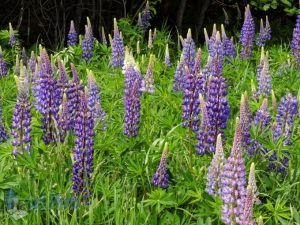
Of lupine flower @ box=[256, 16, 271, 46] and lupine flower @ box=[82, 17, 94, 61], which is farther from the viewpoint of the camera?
lupine flower @ box=[256, 16, 271, 46]

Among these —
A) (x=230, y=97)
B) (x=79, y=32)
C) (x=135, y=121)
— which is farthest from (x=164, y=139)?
(x=79, y=32)

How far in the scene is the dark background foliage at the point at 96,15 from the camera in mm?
8375

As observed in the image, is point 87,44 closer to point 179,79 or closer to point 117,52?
point 117,52

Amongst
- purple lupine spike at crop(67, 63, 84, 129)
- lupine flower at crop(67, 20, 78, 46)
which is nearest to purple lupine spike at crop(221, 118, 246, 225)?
purple lupine spike at crop(67, 63, 84, 129)

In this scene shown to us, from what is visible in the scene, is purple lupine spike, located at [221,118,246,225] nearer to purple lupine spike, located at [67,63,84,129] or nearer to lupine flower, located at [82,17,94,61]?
purple lupine spike, located at [67,63,84,129]

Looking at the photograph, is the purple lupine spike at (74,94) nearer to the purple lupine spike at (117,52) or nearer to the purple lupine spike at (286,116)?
the purple lupine spike at (286,116)

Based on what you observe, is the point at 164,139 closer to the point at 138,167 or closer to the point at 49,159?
the point at 138,167

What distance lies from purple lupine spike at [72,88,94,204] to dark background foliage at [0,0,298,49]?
4882 millimetres

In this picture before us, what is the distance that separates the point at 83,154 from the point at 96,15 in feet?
18.9

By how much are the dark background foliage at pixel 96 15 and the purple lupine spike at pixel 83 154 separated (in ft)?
16.0

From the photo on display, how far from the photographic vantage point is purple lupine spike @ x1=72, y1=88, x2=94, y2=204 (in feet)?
10.9

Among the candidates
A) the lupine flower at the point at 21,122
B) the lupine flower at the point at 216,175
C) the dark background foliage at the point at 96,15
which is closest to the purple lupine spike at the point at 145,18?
the dark background foliage at the point at 96,15

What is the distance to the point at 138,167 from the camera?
3488mm

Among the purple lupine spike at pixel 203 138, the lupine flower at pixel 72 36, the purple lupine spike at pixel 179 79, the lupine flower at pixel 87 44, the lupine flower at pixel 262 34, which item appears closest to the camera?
the purple lupine spike at pixel 203 138
